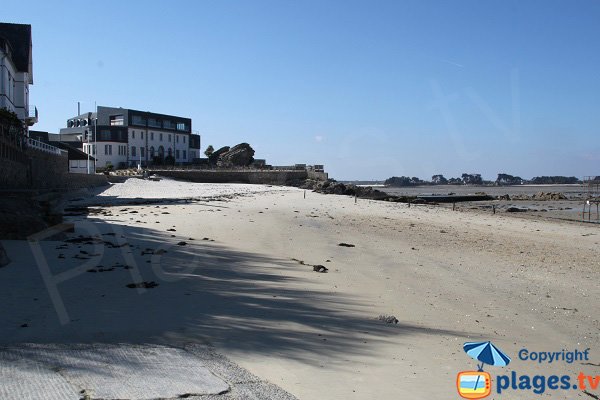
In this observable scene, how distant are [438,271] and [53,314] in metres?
7.49

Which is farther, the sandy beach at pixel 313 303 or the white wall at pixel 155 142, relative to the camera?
the white wall at pixel 155 142

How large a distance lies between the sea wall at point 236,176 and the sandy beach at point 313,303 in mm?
42357

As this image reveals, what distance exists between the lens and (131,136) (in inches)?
3130

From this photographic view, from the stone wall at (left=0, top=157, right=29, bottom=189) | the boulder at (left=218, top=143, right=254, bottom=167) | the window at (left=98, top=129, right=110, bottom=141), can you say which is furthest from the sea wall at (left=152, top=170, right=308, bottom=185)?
the stone wall at (left=0, top=157, right=29, bottom=189)

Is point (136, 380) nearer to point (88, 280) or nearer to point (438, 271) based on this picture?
point (88, 280)

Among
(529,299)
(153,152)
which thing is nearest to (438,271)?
(529,299)

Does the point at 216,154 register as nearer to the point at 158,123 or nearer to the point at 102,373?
the point at 158,123

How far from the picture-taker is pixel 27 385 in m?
3.82

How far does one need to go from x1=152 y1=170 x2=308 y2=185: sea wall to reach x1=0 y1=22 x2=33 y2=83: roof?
20170 millimetres

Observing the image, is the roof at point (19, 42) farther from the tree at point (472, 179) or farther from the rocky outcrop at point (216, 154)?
the tree at point (472, 179)

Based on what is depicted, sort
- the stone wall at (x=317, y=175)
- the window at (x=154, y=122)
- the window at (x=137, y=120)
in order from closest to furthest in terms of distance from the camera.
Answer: the stone wall at (x=317, y=175), the window at (x=137, y=120), the window at (x=154, y=122)

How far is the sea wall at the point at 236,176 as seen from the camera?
56812 mm

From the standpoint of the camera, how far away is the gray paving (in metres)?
3.81

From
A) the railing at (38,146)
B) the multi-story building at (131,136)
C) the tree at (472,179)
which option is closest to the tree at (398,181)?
the tree at (472,179)
